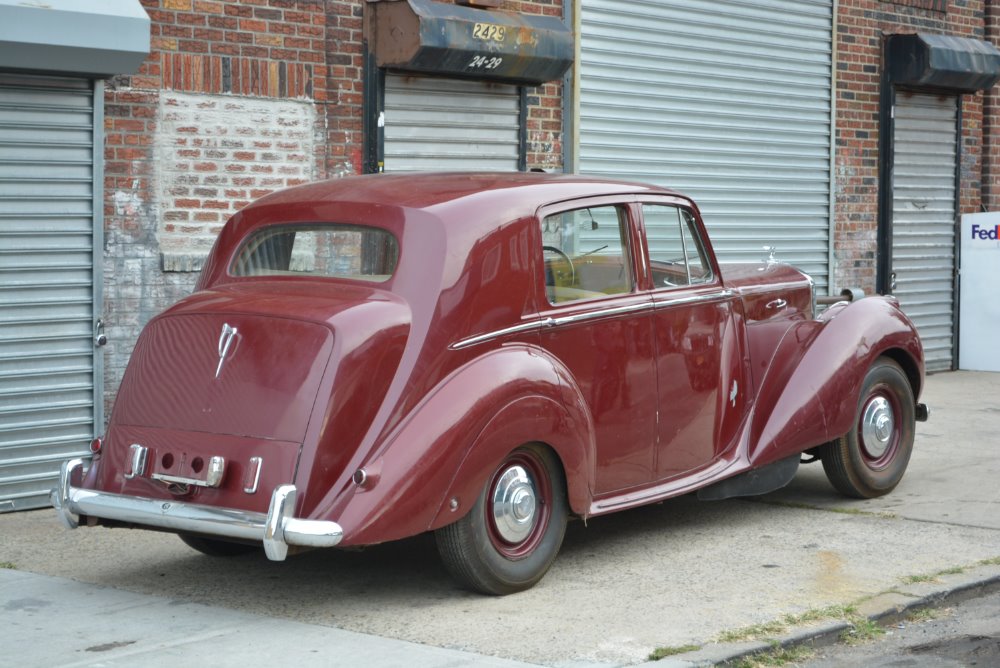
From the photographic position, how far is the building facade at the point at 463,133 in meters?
8.28

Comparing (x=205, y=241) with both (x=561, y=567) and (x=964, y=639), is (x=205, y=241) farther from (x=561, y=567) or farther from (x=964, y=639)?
(x=964, y=639)

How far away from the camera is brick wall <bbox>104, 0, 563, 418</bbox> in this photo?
8.66 meters

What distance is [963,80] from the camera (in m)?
14.6

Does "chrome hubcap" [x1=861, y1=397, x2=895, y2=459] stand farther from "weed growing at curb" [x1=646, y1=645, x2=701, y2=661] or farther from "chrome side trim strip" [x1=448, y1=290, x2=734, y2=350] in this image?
"weed growing at curb" [x1=646, y1=645, x2=701, y2=661]

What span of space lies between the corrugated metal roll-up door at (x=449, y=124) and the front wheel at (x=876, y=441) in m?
3.58

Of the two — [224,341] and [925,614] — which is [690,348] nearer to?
[925,614]

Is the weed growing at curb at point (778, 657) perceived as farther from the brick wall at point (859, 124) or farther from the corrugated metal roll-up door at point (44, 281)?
the brick wall at point (859, 124)

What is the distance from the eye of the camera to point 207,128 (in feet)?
29.6

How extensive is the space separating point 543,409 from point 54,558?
2.61m

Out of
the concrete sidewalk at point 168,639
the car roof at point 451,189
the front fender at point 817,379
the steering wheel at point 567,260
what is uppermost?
the car roof at point 451,189

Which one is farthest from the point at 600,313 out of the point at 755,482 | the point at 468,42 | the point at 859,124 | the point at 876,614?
the point at 859,124

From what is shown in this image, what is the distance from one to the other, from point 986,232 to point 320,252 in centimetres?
1023

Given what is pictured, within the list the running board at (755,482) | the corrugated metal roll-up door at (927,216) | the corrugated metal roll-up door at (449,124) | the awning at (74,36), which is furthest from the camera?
the corrugated metal roll-up door at (927,216)

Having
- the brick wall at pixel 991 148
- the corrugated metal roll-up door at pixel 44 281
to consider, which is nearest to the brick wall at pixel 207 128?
the corrugated metal roll-up door at pixel 44 281
